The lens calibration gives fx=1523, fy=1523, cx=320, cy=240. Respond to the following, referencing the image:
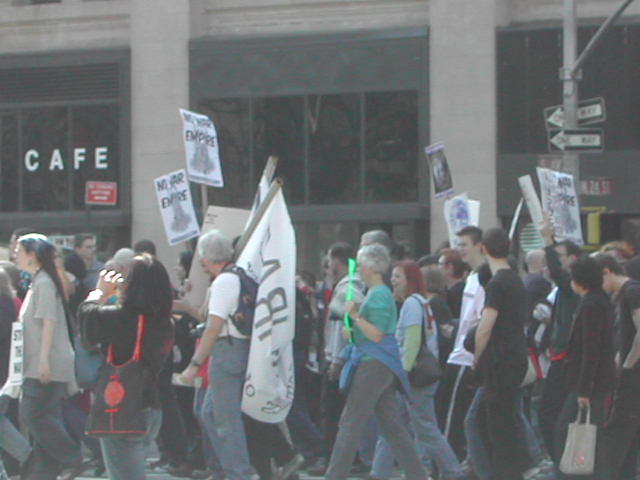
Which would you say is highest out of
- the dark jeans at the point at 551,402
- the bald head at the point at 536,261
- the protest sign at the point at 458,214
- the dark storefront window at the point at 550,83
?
the dark storefront window at the point at 550,83

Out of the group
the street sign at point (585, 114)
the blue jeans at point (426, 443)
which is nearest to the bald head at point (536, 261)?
the blue jeans at point (426, 443)

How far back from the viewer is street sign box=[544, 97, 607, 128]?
64.7ft

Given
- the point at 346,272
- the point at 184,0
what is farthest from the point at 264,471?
the point at 184,0

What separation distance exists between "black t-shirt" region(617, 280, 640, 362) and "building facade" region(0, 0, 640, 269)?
14.0 meters

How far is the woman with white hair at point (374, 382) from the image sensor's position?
1036 centimetres

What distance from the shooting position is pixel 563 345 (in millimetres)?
11531

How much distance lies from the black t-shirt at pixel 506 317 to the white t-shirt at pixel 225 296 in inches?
67.8

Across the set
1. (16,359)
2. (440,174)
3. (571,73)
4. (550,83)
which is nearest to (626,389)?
(16,359)

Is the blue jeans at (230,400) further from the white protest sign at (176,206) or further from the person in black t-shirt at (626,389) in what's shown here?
the white protest sign at (176,206)

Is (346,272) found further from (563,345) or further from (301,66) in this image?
(301,66)

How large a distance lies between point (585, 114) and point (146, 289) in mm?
12133

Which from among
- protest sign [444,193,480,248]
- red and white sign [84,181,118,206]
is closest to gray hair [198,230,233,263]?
→ protest sign [444,193,480,248]

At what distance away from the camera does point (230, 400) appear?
408 inches

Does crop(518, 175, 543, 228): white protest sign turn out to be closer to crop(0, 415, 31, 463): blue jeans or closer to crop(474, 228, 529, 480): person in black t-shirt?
crop(474, 228, 529, 480): person in black t-shirt
